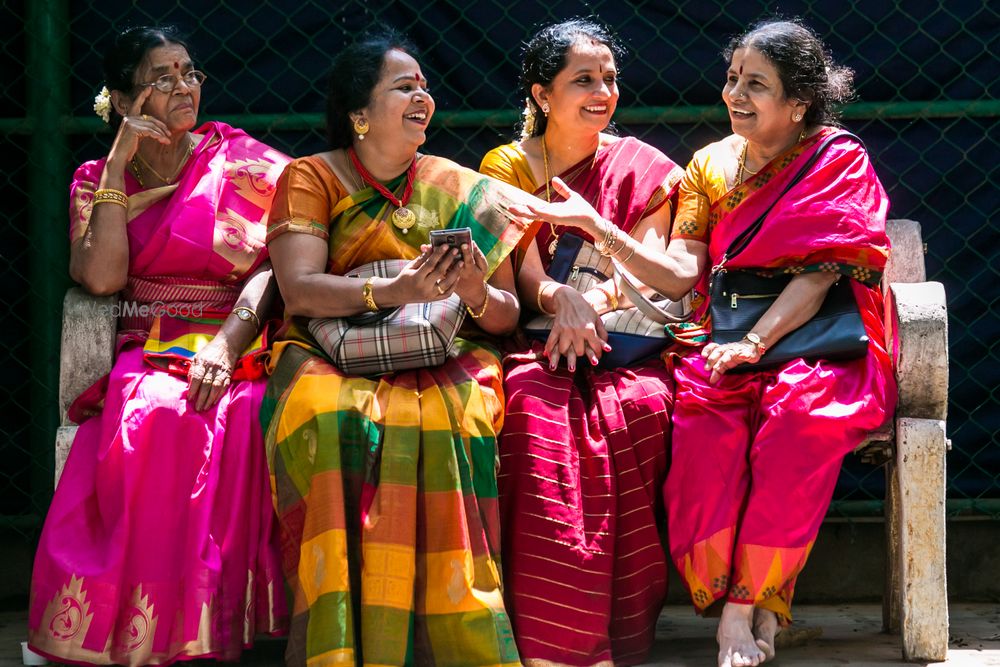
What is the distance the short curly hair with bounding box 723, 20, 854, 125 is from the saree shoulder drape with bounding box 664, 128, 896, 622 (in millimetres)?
109

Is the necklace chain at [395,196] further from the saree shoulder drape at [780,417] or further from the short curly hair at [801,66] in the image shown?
the short curly hair at [801,66]

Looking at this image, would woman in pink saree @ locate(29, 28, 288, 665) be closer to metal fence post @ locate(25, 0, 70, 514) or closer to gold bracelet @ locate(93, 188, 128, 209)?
gold bracelet @ locate(93, 188, 128, 209)

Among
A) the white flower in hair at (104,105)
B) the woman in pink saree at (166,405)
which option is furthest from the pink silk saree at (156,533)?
the white flower in hair at (104,105)

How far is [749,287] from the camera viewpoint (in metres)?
4.15

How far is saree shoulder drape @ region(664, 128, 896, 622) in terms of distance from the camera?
382 centimetres

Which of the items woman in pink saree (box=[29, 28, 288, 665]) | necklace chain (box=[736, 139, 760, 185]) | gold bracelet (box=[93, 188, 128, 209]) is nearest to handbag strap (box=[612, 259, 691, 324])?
necklace chain (box=[736, 139, 760, 185])

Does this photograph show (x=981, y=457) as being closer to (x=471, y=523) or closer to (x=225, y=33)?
(x=471, y=523)

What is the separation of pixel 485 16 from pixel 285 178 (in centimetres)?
118

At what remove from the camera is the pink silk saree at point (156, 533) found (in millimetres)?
3807

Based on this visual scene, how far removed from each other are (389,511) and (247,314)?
92 centimetres

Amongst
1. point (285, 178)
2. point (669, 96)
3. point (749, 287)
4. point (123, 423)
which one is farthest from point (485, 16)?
point (123, 423)

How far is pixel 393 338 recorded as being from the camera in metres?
3.95

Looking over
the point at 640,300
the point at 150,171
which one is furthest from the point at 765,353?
the point at 150,171

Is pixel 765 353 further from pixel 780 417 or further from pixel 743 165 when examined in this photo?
pixel 743 165
